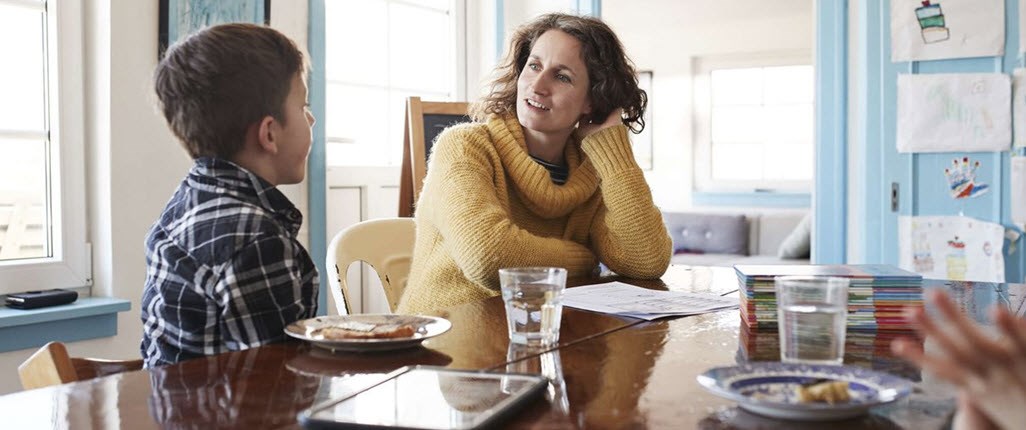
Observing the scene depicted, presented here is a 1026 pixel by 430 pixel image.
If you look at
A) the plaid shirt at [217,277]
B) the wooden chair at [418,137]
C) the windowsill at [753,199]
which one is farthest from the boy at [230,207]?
the windowsill at [753,199]

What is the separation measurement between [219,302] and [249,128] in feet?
0.99

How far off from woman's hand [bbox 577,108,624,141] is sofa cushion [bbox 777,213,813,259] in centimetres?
405

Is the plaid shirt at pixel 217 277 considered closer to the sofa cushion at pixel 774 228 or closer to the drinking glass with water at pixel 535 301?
the drinking glass with water at pixel 535 301

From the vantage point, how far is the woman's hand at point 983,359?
21.2 inches

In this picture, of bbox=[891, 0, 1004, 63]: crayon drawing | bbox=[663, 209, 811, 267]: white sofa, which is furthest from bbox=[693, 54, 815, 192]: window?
bbox=[891, 0, 1004, 63]: crayon drawing

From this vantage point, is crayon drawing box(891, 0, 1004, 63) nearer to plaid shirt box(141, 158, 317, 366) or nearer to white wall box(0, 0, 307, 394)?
white wall box(0, 0, 307, 394)

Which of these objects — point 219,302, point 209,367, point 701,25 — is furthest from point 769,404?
point 701,25

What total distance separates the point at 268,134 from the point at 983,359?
3.54 ft

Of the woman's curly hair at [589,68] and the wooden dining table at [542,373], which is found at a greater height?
the woman's curly hair at [589,68]

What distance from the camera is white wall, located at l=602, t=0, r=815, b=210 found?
7.05m

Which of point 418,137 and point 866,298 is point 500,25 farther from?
point 866,298

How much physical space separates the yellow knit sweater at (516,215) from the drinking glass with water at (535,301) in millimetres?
498

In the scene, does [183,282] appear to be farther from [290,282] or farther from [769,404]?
[769,404]

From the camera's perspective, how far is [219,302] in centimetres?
119
